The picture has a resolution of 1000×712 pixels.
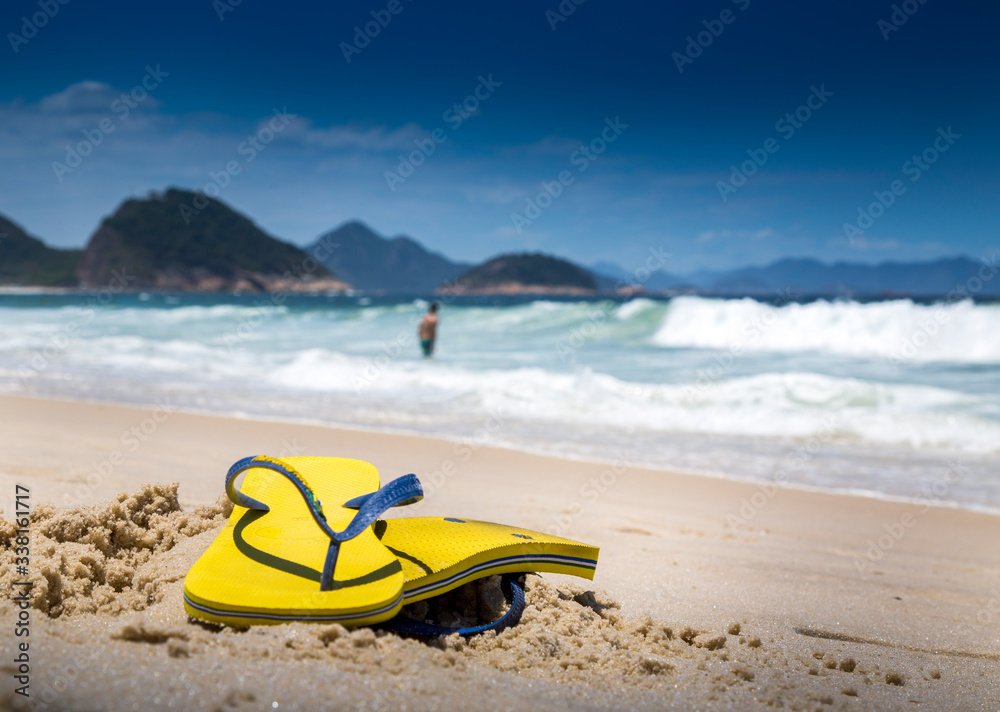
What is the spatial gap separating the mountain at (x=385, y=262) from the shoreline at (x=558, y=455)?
152 metres

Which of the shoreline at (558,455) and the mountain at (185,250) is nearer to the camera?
the shoreline at (558,455)

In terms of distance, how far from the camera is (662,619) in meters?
2.16

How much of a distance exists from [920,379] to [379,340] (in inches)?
533

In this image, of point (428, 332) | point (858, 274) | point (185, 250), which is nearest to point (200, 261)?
point (185, 250)

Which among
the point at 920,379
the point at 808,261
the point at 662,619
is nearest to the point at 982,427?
the point at 920,379

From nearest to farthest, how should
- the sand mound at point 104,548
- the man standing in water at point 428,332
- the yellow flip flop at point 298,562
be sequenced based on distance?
the yellow flip flop at point 298,562 → the sand mound at point 104,548 → the man standing in water at point 428,332

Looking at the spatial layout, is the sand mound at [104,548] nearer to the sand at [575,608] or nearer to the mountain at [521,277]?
the sand at [575,608]

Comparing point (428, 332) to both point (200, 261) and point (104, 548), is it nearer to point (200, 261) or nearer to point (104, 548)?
point (104, 548)

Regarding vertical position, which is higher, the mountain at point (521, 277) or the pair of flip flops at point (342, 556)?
Result: the mountain at point (521, 277)

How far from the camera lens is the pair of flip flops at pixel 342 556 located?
1.44m

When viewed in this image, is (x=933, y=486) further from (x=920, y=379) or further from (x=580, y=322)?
(x=580, y=322)

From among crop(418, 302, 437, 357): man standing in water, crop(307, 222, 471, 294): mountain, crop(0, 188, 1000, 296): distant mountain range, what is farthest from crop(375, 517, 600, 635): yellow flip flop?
crop(307, 222, 471, 294): mountain

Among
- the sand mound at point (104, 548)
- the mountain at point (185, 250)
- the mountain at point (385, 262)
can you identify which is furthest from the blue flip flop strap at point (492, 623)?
the mountain at point (385, 262)

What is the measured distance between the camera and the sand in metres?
1.21
